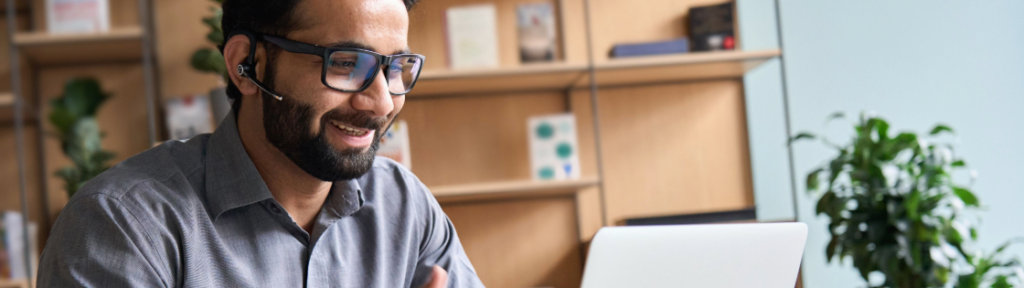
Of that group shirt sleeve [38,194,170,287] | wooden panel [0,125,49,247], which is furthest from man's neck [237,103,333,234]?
wooden panel [0,125,49,247]

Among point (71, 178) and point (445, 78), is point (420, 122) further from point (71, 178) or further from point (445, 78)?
point (71, 178)

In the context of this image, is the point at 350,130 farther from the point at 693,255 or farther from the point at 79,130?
the point at 79,130

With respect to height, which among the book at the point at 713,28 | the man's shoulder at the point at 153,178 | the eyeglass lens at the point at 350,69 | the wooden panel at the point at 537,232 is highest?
the book at the point at 713,28

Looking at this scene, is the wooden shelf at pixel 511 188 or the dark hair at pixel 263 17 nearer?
the dark hair at pixel 263 17

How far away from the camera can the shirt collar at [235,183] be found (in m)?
0.94

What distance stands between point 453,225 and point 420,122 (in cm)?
107

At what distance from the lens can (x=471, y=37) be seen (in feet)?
7.78

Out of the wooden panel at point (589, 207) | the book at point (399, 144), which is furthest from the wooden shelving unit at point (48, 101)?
the wooden panel at point (589, 207)

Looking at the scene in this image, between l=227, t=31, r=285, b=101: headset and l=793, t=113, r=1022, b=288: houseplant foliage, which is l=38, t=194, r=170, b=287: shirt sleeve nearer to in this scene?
l=227, t=31, r=285, b=101: headset

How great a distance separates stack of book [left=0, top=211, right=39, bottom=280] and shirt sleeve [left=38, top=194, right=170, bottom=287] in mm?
1706

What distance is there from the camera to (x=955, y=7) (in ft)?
8.82

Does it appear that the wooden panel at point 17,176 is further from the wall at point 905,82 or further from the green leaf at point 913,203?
the green leaf at point 913,203

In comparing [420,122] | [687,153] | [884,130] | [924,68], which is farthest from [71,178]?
[924,68]

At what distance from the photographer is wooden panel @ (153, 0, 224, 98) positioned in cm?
255
